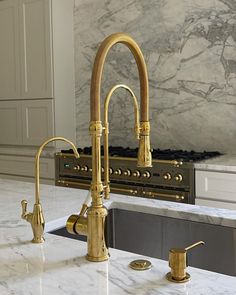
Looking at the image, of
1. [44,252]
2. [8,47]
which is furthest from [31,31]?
[44,252]

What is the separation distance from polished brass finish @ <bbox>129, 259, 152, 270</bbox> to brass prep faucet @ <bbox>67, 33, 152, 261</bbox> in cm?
7

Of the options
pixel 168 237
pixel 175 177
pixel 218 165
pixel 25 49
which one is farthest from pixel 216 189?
pixel 25 49

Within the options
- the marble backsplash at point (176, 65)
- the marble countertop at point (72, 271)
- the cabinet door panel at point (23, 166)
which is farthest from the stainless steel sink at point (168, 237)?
the cabinet door panel at point (23, 166)

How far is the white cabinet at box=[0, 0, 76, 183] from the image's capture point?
362 centimetres

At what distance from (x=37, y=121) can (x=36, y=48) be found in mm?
628

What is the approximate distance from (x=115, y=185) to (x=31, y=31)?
1.62m

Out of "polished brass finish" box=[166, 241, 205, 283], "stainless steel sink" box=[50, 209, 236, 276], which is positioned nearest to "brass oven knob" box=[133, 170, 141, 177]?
"stainless steel sink" box=[50, 209, 236, 276]

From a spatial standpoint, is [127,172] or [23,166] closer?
[127,172]

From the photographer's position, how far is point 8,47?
3883 millimetres

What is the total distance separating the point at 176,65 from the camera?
3.39 m

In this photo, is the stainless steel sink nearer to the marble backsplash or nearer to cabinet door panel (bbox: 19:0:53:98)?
Answer: the marble backsplash

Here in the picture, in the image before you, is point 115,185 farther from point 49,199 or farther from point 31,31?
Answer: point 31,31

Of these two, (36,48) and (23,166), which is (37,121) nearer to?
(23,166)

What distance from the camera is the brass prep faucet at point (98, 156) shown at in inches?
38.2
